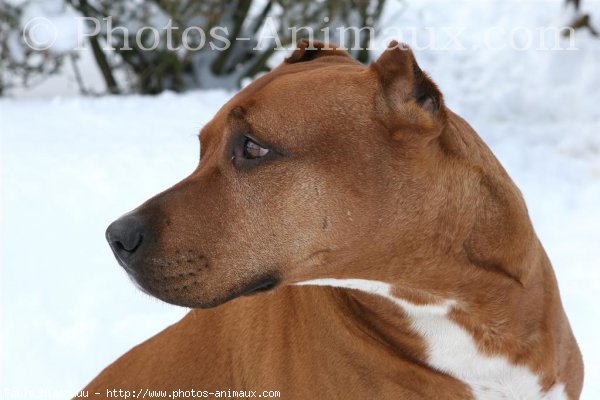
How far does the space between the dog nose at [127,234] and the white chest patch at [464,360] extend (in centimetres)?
68

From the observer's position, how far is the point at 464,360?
2635mm

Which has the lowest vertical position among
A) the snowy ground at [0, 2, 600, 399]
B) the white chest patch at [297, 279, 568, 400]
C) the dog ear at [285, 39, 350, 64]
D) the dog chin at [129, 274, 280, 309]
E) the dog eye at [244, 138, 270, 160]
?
the snowy ground at [0, 2, 600, 399]

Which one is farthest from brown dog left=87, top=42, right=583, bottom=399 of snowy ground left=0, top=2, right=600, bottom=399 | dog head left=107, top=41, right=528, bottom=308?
snowy ground left=0, top=2, right=600, bottom=399

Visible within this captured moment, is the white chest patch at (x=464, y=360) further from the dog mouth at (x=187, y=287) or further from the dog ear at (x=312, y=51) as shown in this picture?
the dog ear at (x=312, y=51)

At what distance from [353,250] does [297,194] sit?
235 millimetres

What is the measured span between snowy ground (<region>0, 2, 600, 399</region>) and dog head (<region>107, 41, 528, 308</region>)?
1683mm

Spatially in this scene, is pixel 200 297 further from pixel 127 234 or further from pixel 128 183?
pixel 128 183

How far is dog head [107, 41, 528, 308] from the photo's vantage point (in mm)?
2320

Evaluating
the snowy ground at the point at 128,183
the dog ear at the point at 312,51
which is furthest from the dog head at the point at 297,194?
the snowy ground at the point at 128,183

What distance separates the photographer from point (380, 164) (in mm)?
2340

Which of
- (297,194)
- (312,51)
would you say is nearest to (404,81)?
(297,194)

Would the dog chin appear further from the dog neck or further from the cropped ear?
the cropped ear

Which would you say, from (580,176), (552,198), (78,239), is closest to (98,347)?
(78,239)

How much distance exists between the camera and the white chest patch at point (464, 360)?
8.63 feet
